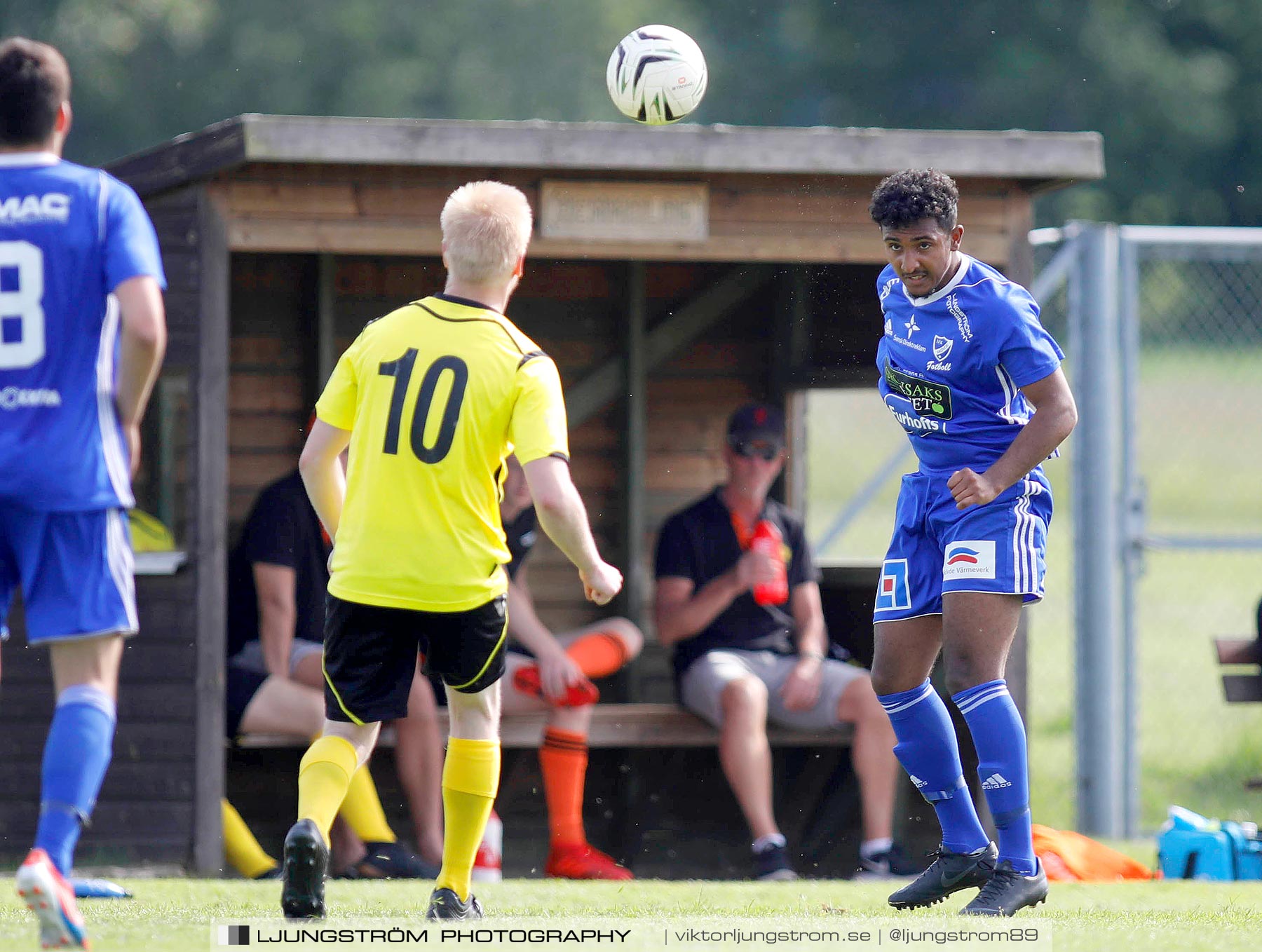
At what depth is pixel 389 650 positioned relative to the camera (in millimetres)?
4148

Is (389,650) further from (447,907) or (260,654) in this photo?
(260,654)

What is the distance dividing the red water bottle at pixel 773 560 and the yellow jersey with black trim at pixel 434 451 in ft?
10.6

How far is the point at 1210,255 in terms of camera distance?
328 inches

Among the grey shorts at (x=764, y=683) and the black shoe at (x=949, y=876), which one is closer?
the black shoe at (x=949, y=876)

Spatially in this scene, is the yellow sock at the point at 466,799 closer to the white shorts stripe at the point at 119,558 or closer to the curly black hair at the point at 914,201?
the white shorts stripe at the point at 119,558

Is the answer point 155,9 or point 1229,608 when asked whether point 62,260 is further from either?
point 155,9

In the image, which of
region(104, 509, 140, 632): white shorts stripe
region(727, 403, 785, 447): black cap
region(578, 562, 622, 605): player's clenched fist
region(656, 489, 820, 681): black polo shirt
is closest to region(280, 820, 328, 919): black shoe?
region(104, 509, 140, 632): white shorts stripe

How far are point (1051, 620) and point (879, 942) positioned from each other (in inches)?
597

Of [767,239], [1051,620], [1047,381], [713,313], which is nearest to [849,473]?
[1051,620]

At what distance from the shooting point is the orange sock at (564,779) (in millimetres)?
6824

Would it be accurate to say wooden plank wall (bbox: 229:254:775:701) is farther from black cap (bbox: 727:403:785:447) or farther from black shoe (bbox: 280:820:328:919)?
black shoe (bbox: 280:820:328:919)

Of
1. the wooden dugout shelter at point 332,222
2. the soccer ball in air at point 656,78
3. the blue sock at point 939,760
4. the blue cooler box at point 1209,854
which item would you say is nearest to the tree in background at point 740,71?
the wooden dugout shelter at point 332,222

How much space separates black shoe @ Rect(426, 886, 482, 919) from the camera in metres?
4.18

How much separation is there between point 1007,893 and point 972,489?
987 mm
